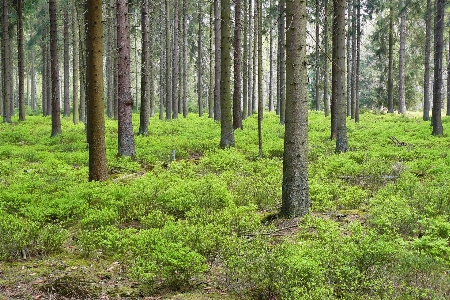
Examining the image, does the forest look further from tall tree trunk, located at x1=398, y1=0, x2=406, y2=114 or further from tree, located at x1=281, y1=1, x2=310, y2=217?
tall tree trunk, located at x1=398, y1=0, x2=406, y2=114

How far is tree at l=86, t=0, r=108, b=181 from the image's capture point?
8.76 m

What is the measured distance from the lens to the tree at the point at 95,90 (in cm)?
876

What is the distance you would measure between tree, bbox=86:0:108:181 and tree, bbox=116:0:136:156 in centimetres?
417

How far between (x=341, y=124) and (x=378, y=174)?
13.4ft

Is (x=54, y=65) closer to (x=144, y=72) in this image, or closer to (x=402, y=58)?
(x=144, y=72)

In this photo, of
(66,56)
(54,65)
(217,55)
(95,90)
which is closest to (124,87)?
(95,90)

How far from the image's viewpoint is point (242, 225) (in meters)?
6.27

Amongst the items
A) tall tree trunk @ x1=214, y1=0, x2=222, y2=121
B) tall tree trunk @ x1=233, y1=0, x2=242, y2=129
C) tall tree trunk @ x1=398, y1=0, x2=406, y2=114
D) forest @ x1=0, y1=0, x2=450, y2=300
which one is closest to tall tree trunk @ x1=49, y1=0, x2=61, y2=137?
forest @ x1=0, y1=0, x2=450, y2=300

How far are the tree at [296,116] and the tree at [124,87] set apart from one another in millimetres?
7773

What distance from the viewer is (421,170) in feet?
33.4

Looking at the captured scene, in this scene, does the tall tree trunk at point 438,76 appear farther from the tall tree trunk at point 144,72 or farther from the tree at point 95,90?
the tree at point 95,90

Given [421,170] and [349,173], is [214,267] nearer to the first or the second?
[349,173]

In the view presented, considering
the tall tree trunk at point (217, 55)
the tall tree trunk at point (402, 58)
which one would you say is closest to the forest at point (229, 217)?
the tall tree trunk at point (217, 55)

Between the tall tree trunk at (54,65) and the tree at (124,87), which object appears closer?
the tree at (124,87)
